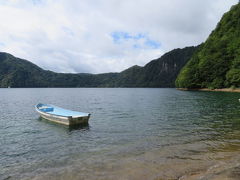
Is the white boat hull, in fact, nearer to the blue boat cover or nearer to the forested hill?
the blue boat cover

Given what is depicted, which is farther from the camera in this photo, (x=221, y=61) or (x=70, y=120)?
(x=221, y=61)

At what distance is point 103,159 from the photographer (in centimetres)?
1117

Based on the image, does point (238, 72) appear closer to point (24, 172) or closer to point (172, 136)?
point (172, 136)

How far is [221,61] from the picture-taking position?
332 feet

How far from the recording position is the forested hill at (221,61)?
300 ft

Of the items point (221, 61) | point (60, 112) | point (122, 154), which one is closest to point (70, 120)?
point (60, 112)

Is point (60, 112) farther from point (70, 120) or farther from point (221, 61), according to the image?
point (221, 61)

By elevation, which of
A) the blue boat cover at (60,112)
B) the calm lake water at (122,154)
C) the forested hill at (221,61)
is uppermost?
the forested hill at (221,61)

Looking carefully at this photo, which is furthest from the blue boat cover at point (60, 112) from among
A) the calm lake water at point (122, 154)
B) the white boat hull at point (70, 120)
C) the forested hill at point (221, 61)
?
the forested hill at point (221, 61)

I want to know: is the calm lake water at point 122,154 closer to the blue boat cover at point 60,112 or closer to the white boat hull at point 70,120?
the white boat hull at point 70,120

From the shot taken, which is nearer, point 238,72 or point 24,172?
point 24,172

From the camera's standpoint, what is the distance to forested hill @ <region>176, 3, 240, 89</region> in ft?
300

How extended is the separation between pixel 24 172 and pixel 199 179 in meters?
9.54

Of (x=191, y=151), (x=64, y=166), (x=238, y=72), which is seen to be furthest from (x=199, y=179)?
(x=238, y=72)
